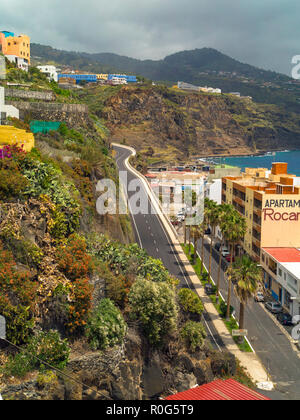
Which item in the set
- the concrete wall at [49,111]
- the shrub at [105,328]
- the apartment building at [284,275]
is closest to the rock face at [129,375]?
the shrub at [105,328]

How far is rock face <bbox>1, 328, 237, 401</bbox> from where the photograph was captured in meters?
15.6

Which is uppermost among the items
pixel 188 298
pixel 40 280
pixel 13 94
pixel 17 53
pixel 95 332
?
pixel 17 53

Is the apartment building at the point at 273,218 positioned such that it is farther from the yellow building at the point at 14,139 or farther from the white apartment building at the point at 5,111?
the yellow building at the point at 14,139

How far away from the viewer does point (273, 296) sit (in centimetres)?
4575

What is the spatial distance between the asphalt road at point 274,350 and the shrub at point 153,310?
10299 mm

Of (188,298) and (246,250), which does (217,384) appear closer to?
(188,298)

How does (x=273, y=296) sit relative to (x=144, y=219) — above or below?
below

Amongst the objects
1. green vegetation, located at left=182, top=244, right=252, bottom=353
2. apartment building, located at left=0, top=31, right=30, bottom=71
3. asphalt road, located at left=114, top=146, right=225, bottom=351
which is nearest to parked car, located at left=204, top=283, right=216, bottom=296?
green vegetation, located at left=182, top=244, right=252, bottom=353

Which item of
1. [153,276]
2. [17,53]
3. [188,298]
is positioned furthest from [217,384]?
[17,53]

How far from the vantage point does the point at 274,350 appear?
34.4 metres

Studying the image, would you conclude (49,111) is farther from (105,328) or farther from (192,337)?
(105,328)

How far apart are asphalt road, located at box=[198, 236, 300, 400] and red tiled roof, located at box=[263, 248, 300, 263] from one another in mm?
5933

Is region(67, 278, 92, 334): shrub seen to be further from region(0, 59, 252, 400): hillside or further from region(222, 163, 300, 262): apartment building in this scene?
region(222, 163, 300, 262): apartment building
